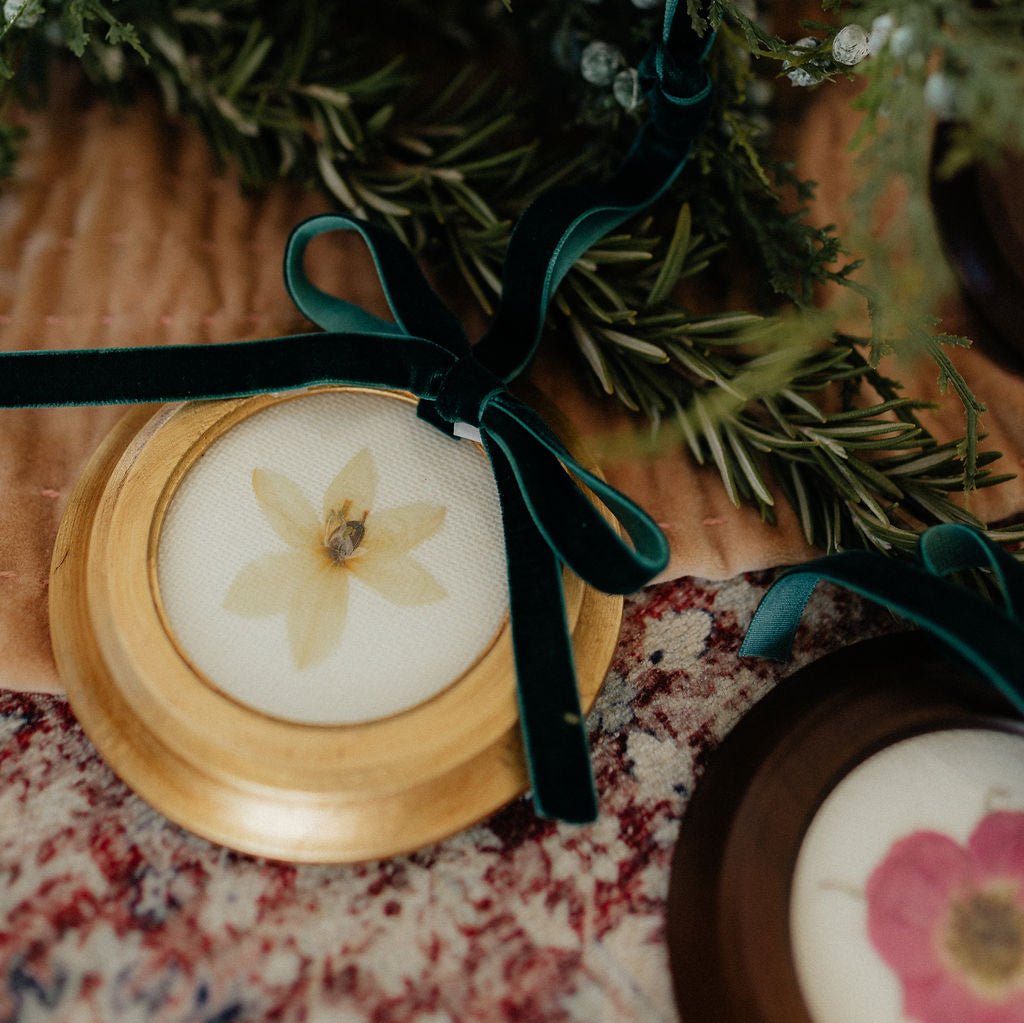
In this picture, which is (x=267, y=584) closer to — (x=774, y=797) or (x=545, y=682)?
(x=545, y=682)

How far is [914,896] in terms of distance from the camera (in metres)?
0.35

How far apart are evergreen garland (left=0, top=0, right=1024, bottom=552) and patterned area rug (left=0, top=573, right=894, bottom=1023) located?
157mm

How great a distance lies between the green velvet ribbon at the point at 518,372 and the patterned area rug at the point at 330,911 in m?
0.06

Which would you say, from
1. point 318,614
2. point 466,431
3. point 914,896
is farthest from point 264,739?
point 914,896

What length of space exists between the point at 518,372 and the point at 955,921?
12.4 inches

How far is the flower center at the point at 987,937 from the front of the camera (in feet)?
1.12

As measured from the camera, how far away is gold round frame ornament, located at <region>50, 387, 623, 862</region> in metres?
0.36

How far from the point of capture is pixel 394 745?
363 millimetres

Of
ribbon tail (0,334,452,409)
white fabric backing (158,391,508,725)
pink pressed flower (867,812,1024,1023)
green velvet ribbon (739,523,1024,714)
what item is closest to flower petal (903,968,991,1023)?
pink pressed flower (867,812,1024,1023)

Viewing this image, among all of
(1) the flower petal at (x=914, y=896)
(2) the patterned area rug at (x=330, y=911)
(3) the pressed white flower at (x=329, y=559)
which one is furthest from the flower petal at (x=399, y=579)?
(1) the flower petal at (x=914, y=896)

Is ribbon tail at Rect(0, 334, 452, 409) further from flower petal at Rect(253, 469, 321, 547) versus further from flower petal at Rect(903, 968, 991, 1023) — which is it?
flower petal at Rect(903, 968, 991, 1023)

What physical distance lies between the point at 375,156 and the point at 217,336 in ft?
0.48

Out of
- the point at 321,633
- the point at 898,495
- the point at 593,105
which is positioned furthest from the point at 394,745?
the point at 593,105

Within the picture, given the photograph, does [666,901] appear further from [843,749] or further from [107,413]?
[107,413]
